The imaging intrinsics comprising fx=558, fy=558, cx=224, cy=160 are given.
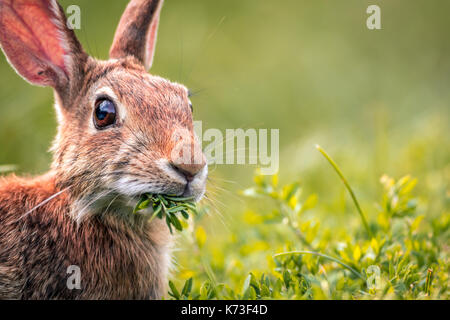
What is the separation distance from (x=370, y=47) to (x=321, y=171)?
4.51m

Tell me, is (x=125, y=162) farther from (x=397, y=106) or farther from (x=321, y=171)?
(x=397, y=106)

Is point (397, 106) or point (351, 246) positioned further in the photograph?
point (397, 106)

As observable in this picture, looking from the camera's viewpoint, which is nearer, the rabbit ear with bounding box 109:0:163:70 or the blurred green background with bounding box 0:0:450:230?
the rabbit ear with bounding box 109:0:163:70

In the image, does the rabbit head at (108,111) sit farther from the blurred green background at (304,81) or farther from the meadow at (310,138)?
the blurred green background at (304,81)

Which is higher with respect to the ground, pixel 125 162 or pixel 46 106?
pixel 46 106

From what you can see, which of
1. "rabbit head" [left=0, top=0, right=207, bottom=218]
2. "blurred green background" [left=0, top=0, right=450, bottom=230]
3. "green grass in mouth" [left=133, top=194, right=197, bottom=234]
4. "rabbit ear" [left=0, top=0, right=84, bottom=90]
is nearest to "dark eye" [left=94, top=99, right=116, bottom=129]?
"rabbit head" [left=0, top=0, right=207, bottom=218]

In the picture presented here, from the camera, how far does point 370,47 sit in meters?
10.5

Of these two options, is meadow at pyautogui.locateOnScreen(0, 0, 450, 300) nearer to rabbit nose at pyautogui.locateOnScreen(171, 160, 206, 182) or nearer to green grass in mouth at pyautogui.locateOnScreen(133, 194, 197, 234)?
green grass in mouth at pyautogui.locateOnScreen(133, 194, 197, 234)

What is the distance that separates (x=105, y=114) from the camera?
14.1 feet

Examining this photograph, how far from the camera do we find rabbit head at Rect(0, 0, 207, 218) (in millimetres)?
3844

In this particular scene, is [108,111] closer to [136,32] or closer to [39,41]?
[39,41]

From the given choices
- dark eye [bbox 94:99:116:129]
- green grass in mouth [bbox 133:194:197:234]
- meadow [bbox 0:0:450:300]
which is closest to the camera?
green grass in mouth [bbox 133:194:197:234]
